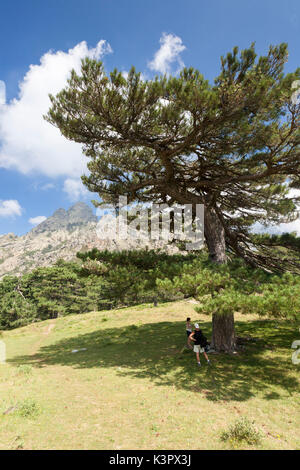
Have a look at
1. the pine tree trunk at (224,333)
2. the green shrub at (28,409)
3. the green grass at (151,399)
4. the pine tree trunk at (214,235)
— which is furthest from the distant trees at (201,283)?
the green shrub at (28,409)

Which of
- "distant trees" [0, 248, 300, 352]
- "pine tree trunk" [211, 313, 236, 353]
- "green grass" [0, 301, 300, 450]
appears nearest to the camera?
"green grass" [0, 301, 300, 450]

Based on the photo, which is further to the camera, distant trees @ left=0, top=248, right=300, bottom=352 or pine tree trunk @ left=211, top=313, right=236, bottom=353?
pine tree trunk @ left=211, top=313, right=236, bottom=353

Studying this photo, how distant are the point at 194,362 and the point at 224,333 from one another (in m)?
1.98

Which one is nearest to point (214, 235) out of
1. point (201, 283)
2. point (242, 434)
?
point (201, 283)

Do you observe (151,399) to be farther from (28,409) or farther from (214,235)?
(214,235)

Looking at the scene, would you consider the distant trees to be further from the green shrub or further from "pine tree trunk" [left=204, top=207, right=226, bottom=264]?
the green shrub

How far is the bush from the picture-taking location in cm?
471

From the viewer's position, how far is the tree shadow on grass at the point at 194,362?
7.67 m

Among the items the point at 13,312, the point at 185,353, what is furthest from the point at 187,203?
the point at 13,312

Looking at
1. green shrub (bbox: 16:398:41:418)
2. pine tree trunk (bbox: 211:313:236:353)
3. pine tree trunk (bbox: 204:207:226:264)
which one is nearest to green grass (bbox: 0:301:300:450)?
green shrub (bbox: 16:398:41:418)

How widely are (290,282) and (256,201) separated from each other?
5628 millimetres

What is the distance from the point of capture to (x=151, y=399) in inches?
274

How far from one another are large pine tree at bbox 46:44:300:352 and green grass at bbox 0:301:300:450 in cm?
470

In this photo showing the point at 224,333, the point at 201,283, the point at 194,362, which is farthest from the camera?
the point at 224,333
